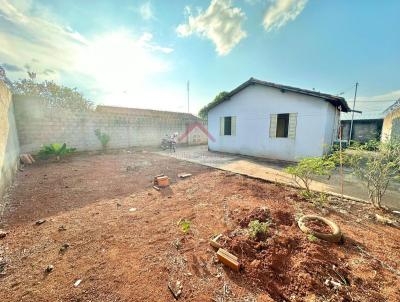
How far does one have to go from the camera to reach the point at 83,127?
9.17 m

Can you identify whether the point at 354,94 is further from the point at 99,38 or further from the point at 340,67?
the point at 99,38

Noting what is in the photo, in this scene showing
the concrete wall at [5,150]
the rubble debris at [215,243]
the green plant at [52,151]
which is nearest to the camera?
the rubble debris at [215,243]

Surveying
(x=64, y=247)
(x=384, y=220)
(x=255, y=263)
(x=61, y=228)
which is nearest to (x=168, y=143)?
(x=61, y=228)

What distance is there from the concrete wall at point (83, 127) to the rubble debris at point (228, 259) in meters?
10.1

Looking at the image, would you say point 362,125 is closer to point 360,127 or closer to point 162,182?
point 360,127

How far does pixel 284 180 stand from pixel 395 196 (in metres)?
2.18

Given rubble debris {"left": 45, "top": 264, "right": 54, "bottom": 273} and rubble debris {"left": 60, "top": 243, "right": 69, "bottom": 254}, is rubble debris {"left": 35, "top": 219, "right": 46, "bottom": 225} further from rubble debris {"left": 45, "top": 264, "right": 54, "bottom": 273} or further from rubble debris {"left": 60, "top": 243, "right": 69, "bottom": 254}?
rubble debris {"left": 45, "top": 264, "right": 54, "bottom": 273}

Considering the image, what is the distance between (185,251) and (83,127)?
398 inches

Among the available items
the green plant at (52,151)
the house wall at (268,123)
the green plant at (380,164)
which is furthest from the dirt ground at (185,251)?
the green plant at (52,151)

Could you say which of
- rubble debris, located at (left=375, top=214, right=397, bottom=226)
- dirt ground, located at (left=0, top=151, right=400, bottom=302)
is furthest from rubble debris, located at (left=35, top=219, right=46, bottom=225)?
rubble debris, located at (left=375, top=214, right=397, bottom=226)

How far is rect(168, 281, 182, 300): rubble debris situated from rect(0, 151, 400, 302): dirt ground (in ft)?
0.10

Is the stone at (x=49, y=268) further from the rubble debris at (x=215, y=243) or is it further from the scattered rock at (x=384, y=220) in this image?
the scattered rock at (x=384, y=220)

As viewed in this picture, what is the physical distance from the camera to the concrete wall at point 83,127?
736 centimetres

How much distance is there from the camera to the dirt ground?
1485 millimetres
